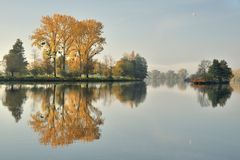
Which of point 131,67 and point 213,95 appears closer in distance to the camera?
point 213,95

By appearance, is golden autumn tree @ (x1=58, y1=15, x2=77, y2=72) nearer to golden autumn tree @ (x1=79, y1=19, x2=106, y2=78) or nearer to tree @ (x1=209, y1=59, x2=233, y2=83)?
golden autumn tree @ (x1=79, y1=19, x2=106, y2=78)

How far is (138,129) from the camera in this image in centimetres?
1031

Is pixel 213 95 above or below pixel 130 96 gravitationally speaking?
below

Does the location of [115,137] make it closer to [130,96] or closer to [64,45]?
[130,96]

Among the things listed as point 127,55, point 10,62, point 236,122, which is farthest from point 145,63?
point 236,122

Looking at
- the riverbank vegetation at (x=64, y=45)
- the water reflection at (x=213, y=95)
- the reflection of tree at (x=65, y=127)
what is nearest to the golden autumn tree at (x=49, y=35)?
the riverbank vegetation at (x=64, y=45)

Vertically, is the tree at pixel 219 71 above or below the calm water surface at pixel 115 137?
above

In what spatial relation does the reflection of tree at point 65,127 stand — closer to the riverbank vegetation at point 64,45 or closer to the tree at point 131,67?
the riverbank vegetation at point 64,45

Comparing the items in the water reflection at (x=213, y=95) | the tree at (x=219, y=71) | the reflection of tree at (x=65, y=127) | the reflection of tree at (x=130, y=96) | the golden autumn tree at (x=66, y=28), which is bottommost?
the water reflection at (x=213, y=95)

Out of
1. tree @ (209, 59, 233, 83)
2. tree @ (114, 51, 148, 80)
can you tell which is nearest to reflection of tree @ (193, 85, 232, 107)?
tree @ (209, 59, 233, 83)

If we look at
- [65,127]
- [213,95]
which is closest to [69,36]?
[213,95]

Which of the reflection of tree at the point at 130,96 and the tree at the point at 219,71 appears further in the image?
the tree at the point at 219,71

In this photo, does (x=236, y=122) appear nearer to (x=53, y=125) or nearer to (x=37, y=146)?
(x=53, y=125)

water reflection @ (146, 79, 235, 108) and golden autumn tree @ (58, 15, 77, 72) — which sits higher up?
golden autumn tree @ (58, 15, 77, 72)
